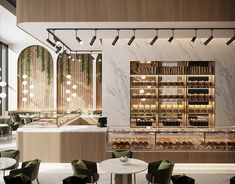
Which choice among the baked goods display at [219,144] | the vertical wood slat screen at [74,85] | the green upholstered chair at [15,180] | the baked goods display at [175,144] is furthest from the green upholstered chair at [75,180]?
the vertical wood slat screen at [74,85]

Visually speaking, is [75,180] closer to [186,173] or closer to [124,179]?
[124,179]

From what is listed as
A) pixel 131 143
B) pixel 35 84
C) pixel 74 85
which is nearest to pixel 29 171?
pixel 131 143

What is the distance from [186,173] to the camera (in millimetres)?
6715

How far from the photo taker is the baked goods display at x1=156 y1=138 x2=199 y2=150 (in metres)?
6.95

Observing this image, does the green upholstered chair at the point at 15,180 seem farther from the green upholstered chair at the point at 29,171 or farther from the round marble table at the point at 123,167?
the round marble table at the point at 123,167

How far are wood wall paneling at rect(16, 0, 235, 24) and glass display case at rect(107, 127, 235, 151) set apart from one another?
2.59 metres

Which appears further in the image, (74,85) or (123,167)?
(74,85)

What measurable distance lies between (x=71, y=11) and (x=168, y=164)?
4.04 metres

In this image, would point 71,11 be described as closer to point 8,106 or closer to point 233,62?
point 233,62

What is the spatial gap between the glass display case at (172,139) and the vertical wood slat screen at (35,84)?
312 inches

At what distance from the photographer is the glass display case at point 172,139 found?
6801mm

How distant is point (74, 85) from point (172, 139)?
807 centimetres

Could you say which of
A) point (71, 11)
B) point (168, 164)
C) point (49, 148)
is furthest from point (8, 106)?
point (168, 164)

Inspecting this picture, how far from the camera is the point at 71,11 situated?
263 inches
